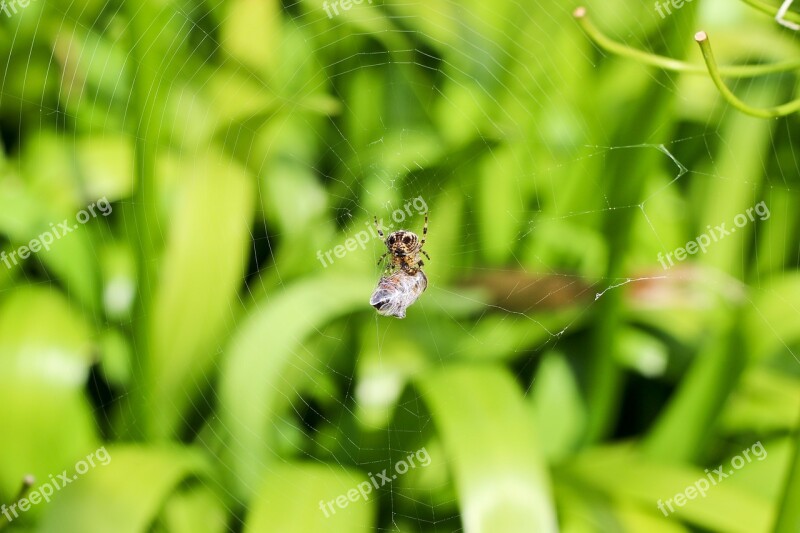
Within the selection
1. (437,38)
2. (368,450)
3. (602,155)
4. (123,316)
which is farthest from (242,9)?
(368,450)

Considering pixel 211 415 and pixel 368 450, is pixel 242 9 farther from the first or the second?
pixel 368 450

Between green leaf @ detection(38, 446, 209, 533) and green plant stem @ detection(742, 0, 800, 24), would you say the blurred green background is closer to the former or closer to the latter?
green leaf @ detection(38, 446, 209, 533)

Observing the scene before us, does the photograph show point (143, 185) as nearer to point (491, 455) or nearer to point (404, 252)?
point (404, 252)

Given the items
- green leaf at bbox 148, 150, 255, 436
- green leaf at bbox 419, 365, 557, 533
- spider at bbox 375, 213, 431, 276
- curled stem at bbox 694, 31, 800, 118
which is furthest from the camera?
spider at bbox 375, 213, 431, 276

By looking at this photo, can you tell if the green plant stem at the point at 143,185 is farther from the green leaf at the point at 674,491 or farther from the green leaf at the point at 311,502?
the green leaf at the point at 674,491

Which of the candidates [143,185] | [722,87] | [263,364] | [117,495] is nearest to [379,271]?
[263,364]

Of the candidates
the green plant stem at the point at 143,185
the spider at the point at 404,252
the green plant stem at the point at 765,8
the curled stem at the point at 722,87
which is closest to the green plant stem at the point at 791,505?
the curled stem at the point at 722,87

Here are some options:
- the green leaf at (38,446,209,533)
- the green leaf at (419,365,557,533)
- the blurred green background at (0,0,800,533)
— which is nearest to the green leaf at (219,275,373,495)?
the blurred green background at (0,0,800,533)
